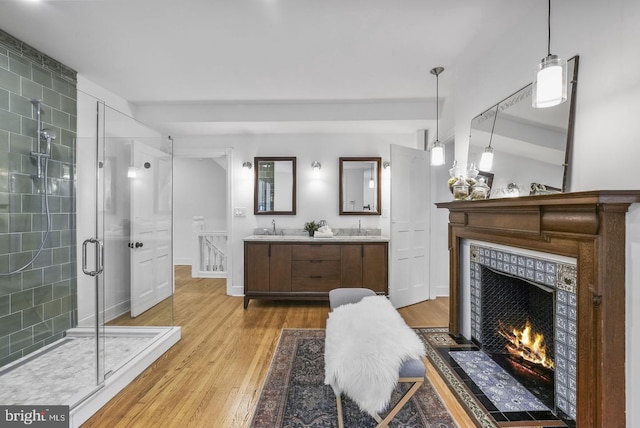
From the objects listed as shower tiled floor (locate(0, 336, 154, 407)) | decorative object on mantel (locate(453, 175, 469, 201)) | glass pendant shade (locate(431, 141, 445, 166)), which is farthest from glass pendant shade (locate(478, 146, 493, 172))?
shower tiled floor (locate(0, 336, 154, 407))

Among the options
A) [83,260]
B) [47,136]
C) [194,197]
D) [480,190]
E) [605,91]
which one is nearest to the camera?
[605,91]

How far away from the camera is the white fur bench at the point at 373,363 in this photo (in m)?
1.43

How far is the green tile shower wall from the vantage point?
7.23 ft

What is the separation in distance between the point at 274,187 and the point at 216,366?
2490mm

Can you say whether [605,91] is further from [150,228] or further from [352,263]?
[150,228]

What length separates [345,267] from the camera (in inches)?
140

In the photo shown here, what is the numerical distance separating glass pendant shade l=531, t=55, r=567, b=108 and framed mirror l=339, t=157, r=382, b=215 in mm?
2759

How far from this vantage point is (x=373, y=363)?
57.7 inches

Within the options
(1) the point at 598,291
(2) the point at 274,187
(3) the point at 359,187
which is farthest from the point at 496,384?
(2) the point at 274,187

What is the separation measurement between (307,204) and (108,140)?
7.92 ft

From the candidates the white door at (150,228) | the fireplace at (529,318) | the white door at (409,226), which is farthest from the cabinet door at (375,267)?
the white door at (150,228)

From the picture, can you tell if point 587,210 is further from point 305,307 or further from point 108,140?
point 108,140

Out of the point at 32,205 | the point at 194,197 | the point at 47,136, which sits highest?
the point at 47,136

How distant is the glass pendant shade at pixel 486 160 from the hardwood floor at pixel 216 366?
165 cm
